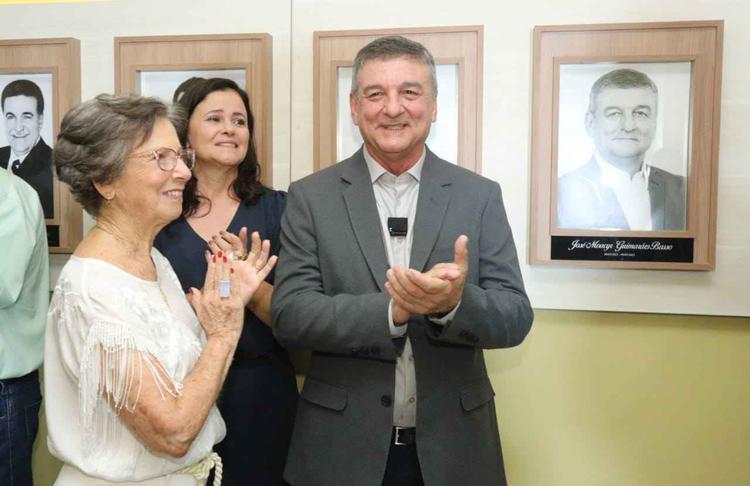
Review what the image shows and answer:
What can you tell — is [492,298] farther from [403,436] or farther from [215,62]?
[215,62]

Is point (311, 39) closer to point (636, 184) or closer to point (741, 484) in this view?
point (636, 184)

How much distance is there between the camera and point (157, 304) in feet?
5.12

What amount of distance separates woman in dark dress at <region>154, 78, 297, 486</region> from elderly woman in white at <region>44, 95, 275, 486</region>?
0.40 metres

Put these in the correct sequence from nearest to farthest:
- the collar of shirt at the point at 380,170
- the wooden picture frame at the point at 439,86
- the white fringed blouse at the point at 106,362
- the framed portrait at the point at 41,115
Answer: the white fringed blouse at the point at 106,362, the collar of shirt at the point at 380,170, the wooden picture frame at the point at 439,86, the framed portrait at the point at 41,115

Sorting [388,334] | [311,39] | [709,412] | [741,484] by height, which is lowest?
[741,484]

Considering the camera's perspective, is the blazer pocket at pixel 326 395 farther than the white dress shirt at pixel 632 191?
No

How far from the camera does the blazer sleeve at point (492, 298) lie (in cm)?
153

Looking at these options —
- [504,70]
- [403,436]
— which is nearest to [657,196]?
[504,70]

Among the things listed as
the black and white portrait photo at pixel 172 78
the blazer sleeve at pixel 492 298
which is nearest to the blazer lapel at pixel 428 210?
the blazer sleeve at pixel 492 298

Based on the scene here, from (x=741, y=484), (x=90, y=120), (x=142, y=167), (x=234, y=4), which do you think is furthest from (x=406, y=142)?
(x=741, y=484)

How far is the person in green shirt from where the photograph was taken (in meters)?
2.04

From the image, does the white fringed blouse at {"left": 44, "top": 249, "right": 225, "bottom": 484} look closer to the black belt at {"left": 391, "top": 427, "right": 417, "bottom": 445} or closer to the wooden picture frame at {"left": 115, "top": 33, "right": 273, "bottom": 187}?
the black belt at {"left": 391, "top": 427, "right": 417, "bottom": 445}

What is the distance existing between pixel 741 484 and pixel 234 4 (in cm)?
240

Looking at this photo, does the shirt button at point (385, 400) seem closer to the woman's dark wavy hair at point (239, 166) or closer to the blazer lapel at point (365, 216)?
the blazer lapel at point (365, 216)
